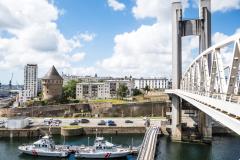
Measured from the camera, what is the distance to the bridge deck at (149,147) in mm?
31650

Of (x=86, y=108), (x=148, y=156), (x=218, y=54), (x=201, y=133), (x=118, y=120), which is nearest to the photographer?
(x=218, y=54)

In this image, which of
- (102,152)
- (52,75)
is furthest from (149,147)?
(52,75)

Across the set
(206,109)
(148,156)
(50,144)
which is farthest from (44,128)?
(206,109)

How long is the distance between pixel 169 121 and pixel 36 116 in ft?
96.8

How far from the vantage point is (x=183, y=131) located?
4638 cm

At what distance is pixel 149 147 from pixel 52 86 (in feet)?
165

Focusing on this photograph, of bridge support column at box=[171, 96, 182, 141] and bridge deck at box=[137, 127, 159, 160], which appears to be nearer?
bridge deck at box=[137, 127, 159, 160]

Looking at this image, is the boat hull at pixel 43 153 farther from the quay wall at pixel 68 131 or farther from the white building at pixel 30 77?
the white building at pixel 30 77

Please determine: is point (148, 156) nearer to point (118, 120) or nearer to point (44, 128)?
point (44, 128)

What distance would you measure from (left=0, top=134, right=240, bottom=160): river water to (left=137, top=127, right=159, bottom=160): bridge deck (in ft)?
4.64

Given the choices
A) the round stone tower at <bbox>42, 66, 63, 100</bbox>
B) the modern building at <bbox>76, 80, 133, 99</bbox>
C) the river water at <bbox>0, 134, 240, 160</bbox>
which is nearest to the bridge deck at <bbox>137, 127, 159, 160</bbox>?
the river water at <bbox>0, 134, 240, 160</bbox>

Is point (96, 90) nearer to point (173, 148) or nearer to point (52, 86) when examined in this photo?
point (52, 86)

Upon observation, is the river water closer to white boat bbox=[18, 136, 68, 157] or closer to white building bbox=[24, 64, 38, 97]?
white boat bbox=[18, 136, 68, 157]

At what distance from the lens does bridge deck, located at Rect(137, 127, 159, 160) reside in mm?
31650
